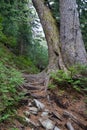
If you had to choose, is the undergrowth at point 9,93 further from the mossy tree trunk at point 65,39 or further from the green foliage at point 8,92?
the mossy tree trunk at point 65,39

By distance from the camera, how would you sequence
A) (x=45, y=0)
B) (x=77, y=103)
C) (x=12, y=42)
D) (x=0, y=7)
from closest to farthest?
(x=77, y=103) < (x=45, y=0) < (x=0, y=7) < (x=12, y=42)

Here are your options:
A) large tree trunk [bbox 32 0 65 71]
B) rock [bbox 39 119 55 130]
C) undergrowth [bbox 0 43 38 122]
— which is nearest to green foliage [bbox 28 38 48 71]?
large tree trunk [bbox 32 0 65 71]

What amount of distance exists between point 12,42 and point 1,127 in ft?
22.1

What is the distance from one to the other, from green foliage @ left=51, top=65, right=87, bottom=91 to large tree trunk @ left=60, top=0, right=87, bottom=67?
0.57 meters

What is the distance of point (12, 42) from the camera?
1088 centimetres

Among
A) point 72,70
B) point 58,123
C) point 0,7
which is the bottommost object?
point 58,123

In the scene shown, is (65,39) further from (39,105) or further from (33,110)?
(33,110)

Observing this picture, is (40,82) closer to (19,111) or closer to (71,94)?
(71,94)

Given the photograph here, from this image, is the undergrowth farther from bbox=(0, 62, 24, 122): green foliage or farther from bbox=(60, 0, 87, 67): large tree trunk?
bbox=(60, 0, 87, 67): large tree trunk

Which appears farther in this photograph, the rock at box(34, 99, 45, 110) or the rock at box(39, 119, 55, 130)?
the rock at box(34, 99, 45, 110)

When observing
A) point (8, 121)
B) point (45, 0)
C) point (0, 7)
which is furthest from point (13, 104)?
point (0, 7)

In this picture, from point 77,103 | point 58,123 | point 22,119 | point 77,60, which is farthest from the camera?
point 77,60

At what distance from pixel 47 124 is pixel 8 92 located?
1.05 metres

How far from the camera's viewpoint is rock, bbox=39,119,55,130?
17.0 ft
